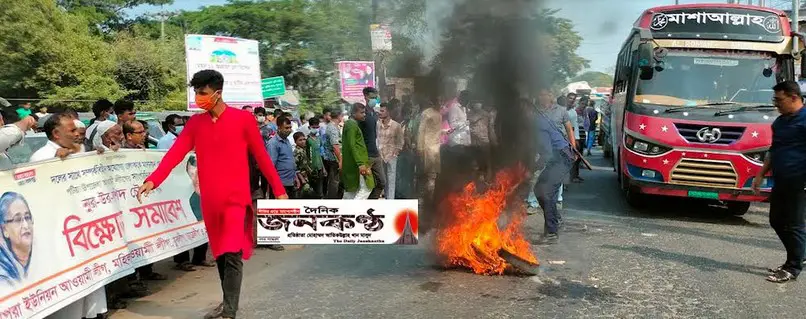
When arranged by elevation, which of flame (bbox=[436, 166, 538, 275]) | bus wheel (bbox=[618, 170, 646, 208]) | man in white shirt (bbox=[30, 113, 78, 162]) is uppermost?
man in white shirt (bbox=[30, 113, 78, 162])

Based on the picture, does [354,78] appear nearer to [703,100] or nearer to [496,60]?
[703,100]

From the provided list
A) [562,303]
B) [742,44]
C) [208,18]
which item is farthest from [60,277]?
[208,18]

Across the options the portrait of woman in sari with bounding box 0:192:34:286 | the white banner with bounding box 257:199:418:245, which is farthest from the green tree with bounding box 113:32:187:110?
the portrait of woman in sari with bounding box 0:192:34:286

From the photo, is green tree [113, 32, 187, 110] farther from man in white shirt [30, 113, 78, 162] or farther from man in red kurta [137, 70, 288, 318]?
man in red kurta [137, 70, 288, 318]

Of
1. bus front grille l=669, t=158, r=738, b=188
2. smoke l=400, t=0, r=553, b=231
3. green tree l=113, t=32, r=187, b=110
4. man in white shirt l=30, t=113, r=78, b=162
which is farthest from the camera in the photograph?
green tree l=113, t=32, r=187, b=110

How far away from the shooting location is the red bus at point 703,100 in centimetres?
881

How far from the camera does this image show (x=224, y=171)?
4.54 metres

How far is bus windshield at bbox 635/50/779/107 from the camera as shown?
30.8ft

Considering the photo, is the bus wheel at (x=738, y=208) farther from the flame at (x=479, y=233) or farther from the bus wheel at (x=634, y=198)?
the flame at (x=479, y=233)

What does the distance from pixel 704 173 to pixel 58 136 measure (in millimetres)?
7796

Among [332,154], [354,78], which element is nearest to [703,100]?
[332,154]

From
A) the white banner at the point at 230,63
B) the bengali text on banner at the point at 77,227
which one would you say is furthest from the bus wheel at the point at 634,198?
the bengali text on banner at the point at 77,227

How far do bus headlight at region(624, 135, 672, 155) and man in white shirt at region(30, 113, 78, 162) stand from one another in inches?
287

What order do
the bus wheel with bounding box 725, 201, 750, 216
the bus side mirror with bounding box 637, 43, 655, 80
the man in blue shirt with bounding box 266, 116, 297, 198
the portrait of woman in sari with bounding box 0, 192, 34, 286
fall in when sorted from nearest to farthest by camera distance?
the portrait of woman in sari with bounding box 0, 192, 34, 286
the man in blue shirt with bounding box 266, 116, 297, 198
the bus side mirror with bounding box 637, 43, 655, 80
the bus wheel with bounding box 725, 201, 750, 216
